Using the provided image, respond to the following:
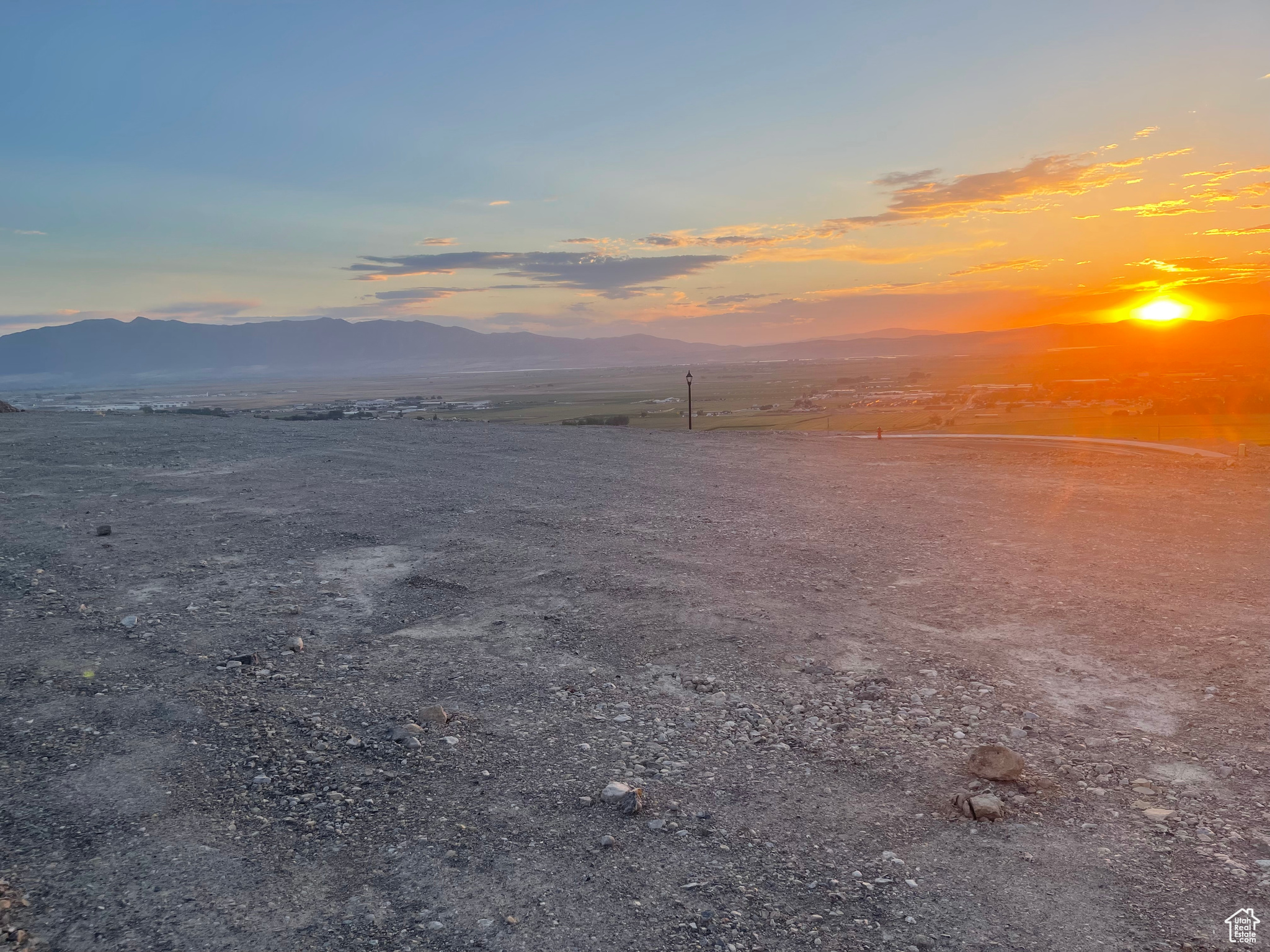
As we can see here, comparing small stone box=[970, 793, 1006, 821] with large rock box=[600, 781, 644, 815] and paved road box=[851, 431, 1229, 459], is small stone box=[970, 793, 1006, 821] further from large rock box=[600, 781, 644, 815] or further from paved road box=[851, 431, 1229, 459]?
paved road box=[851, 431, 1229, 459]

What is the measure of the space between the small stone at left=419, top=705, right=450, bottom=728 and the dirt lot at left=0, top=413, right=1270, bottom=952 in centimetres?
11

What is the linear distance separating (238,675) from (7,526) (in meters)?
8.14

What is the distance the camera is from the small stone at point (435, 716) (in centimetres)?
582

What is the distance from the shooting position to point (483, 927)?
12.3ft

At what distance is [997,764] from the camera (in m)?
4.90

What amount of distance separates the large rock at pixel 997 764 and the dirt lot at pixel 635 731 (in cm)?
8

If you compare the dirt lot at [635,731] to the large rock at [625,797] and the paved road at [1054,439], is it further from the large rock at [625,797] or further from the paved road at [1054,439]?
the paved road at [1054,439]

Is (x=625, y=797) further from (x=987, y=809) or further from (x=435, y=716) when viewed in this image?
(x=987, y=809)

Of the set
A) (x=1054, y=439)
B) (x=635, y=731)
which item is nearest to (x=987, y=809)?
(x=635, y=731)

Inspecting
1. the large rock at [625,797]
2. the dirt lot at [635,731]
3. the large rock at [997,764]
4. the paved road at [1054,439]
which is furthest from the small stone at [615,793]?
the paved road at [1054,439]

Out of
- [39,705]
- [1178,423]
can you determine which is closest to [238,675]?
[39,705]

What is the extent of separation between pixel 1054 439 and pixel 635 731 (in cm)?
2522

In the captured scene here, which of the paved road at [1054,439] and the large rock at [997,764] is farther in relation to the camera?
the paved road at [1054,439]

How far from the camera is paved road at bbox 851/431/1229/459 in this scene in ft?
66.2
